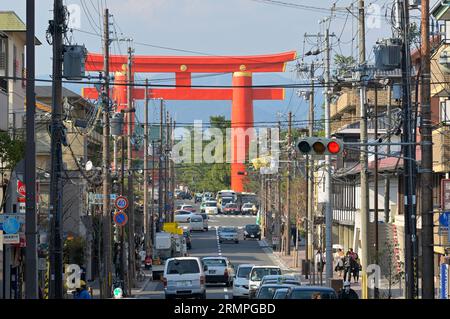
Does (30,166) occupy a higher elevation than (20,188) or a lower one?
higher

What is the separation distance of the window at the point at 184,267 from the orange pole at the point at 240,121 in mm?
67766

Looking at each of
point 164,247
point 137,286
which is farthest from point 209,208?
point 137,286

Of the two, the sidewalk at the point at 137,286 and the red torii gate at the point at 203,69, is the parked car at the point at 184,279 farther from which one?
the red torii gate at the point at 203,69

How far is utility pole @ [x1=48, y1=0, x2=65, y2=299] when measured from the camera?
2702 cm

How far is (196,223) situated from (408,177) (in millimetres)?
75351

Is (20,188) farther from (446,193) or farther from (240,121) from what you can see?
(240,121)

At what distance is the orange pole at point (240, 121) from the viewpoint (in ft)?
357

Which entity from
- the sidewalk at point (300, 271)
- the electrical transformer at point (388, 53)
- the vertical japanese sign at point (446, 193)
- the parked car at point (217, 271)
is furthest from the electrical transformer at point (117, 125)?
the vertical japanese sign at point (446, 193)

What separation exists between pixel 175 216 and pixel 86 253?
209 ft

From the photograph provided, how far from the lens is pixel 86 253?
169 feet

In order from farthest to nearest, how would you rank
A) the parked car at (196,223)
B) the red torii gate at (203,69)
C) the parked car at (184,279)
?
1. the red torii gate at (203,69)
2. the parked car at (196,223)
3. the parked car at (184,279)

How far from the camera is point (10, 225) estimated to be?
2252cm

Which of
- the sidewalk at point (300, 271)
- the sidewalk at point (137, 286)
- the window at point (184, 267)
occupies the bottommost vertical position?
the sidewalk at point (137, 286)

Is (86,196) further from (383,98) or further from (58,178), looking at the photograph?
(58,178)
